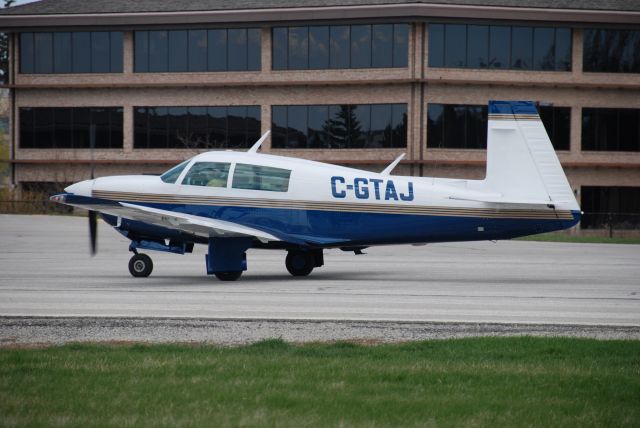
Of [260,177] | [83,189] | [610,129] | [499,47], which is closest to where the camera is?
[260,177]

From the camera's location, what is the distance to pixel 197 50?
5506 cm

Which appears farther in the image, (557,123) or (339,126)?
(339,126)

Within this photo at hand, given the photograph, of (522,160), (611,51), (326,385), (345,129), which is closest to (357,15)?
(345,129)

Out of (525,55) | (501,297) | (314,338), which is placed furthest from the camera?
(525,55)

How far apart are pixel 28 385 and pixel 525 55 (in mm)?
47193

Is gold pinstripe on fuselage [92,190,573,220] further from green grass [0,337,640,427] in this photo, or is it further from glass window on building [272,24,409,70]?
glass window on building [272,24,409,70]

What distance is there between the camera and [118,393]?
26.8ft

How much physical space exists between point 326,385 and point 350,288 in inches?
393

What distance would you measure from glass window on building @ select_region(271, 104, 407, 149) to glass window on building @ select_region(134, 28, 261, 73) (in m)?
3.48

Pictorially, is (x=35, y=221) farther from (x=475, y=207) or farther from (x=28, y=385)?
(x=28, y=385)

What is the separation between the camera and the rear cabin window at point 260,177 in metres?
20.6

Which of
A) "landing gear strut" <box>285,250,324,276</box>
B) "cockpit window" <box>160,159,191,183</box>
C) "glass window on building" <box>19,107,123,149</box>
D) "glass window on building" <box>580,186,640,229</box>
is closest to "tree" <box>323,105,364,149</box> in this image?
"glass window on building" <box>19,107,123,149</box>

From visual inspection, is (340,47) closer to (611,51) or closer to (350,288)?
(611,51)

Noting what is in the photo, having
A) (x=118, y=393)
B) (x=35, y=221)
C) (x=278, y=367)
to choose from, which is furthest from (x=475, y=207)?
(x=35, y=221)
